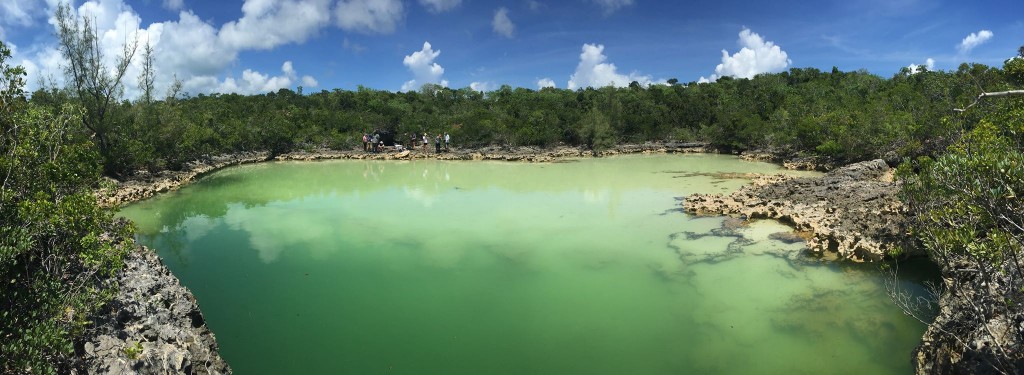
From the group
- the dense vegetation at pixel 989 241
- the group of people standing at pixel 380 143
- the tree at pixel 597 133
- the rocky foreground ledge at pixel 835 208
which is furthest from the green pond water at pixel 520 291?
the group of people standing at pixel 380 143

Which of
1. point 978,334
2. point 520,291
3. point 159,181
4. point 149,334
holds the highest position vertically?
point 159,181

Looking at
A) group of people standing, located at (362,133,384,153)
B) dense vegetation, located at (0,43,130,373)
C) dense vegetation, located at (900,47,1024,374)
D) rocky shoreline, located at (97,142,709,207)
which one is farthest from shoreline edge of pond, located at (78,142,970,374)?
group of people standing, located at (362,133,384,153)

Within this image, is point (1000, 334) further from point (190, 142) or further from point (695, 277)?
point (190, 142)

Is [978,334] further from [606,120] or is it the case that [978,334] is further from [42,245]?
[606,120]

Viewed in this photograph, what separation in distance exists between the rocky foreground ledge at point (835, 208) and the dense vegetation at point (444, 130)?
1.05 m

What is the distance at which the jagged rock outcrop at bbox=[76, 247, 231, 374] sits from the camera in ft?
12.9

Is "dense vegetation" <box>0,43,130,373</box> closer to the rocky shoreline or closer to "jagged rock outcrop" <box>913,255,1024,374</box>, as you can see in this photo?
"jagged rock outcrop" <box>913,255,1024,374</box>

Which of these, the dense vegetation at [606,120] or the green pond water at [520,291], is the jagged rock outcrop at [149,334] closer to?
the green pond water at [520,291]

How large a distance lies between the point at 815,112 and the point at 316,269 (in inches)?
991

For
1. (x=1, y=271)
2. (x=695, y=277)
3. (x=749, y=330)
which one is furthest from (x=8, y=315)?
(x=695, y=277)

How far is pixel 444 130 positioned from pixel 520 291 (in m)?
26.4

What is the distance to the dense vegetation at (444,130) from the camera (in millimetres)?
3672

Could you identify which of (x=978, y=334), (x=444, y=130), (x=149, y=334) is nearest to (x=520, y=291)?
(x=149, y=334)

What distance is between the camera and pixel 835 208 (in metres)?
9.87
